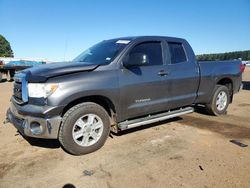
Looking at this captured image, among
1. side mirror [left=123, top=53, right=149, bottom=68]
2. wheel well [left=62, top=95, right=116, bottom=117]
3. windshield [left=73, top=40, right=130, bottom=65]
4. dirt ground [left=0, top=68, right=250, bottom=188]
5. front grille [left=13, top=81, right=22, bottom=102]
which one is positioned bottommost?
dirt ground [left=0, top=68, right=250, bottom=188]

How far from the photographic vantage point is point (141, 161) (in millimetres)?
3830

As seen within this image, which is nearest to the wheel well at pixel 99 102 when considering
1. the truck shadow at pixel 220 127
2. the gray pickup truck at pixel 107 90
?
the gray pickup truck at pixel 107 90

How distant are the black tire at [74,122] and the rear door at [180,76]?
1.60 meters

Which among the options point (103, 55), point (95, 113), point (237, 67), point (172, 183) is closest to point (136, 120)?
point (95, 113)

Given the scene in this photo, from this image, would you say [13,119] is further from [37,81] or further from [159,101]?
[159,101]

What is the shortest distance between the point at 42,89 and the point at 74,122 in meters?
0.69

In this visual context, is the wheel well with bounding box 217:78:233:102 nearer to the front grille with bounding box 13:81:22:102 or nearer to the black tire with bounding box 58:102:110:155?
the black tire with bounding box 58:102:110:155

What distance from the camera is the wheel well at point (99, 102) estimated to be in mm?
4078

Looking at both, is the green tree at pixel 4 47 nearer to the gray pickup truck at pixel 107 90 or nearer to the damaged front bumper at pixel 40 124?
the gray pickup truck at pixel 107 90

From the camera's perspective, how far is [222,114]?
6840 mm

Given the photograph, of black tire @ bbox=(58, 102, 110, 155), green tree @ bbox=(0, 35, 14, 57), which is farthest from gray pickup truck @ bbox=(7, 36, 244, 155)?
green tree @ bbox=(0, 35, 14, 57)

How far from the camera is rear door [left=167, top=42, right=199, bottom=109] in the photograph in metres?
5.22

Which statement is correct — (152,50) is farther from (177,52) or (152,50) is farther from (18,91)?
(18,91)

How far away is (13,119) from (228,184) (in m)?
3.43
